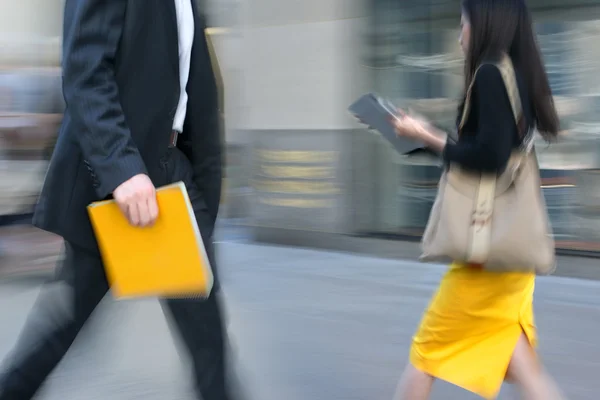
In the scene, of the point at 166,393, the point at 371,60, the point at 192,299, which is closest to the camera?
the point at 192,299

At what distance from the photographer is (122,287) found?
7.73ft

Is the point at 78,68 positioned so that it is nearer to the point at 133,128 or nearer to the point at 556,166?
the point at 133,128

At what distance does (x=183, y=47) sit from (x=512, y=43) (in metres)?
1.08

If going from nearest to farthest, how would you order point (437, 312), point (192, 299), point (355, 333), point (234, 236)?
point (192, 299)
point (437, 312)
point (355, 333)
point (234, 236)

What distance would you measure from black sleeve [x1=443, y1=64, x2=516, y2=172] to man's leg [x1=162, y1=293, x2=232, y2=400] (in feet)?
2.96

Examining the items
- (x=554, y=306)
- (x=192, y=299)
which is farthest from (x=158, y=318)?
(x=192, y=299)

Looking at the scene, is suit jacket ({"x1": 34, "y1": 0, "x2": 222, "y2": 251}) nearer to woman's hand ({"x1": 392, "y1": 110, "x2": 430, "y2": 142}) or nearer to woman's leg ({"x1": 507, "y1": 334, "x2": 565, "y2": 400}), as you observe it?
woman's hand ({"x1": 392, "y1": 110, "x2": 430, "y2": 142})

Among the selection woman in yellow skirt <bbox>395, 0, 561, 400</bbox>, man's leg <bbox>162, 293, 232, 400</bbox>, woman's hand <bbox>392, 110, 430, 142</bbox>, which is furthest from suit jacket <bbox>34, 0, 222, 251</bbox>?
woman in yellow skirt <bbox>395, 0, 561, 400</bbox>

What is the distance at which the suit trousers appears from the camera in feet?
8.20

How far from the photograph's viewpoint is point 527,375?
2.78 meters

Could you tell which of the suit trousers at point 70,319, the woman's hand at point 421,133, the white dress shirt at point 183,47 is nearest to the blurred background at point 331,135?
the woman's hand at point 421,133

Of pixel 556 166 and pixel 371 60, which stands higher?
pixel 371 60

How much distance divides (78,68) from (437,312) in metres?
1.42

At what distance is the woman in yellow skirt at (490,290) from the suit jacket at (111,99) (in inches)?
32.7
